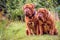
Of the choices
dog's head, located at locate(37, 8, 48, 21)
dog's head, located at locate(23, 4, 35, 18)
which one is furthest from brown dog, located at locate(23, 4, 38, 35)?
dog's head, located at locate(37, 8, 48, 21)

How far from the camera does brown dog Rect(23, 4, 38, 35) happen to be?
5410 millimetres

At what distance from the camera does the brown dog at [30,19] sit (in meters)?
5.41

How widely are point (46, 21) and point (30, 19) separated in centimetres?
29

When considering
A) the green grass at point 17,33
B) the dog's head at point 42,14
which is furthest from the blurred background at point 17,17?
the dog's head at point 42,14

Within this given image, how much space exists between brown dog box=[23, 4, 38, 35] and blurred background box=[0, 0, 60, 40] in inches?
3.7

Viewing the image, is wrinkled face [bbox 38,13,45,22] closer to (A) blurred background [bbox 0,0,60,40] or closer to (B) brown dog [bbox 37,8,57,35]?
(B) brown dog [bbox 37,8,57,35]

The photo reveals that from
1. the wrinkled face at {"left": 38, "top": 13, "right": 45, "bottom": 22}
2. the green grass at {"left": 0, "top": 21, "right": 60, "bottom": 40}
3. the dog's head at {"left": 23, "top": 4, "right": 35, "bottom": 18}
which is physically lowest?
the green grass at {"left": 0, "top": 21, "right": 60, "bottom": 40}

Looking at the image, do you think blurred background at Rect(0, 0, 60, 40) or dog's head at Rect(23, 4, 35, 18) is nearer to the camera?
dog's head at Rect(23, 4, 35, 18)

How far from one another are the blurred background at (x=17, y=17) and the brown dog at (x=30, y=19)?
0.31ft

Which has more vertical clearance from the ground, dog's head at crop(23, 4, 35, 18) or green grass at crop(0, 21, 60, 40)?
dog's head at crop(23, 4, 35, 18)

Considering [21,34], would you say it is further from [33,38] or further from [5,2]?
[5,2]

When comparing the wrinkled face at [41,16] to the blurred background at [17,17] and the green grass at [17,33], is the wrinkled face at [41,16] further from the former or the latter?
the green grass at [17,33]

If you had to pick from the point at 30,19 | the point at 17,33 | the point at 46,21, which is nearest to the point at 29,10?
the point at 30,19

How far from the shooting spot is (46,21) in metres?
5.45
